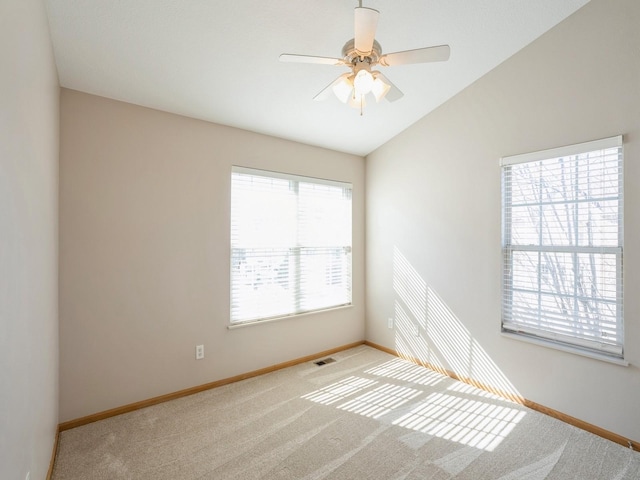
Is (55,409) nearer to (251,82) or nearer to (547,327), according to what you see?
(251,82)

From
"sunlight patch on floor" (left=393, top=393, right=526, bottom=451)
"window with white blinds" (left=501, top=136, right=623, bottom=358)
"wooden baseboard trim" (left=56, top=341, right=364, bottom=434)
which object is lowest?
"sunlight patch on floor" (left=393, top=393, right=526, bottom=451)

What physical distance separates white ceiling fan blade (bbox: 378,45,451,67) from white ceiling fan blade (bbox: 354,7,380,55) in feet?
0.46

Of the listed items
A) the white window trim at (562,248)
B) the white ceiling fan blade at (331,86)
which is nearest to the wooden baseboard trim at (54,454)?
the white ceiling fan blade at (331,86)

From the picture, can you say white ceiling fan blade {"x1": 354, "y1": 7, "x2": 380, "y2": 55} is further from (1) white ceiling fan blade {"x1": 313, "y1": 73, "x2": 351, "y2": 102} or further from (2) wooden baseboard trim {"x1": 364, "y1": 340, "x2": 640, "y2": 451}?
(2) wooden baseboard trim {"x1": 364, "y1": 340, "x2": 640, "y2": 451}

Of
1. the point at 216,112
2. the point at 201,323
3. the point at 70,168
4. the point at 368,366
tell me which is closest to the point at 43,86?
the point at 70,168

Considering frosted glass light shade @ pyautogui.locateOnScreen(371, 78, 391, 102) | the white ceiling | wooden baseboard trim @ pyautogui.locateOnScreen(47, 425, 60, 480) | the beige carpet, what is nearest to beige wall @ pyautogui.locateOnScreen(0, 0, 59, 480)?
wooden baseboard trim @ pyautogui.locateOnScreen(47, 425, 60, 480)

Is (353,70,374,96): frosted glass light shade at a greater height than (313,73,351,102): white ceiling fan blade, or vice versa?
(313,73,351,102): white ceiling fan blade

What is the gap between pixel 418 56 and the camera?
1.78m

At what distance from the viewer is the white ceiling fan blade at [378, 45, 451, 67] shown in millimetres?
1714

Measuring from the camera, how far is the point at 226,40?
215 cm

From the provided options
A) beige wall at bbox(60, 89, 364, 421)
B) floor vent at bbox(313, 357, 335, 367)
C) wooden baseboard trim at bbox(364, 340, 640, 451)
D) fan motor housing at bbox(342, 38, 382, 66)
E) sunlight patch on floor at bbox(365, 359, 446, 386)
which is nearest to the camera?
fan motor housing at bbox(342, 38, 382, 66)

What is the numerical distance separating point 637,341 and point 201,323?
3326 mm

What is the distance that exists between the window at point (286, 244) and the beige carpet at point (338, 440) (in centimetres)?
91

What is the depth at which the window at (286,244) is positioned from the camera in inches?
127
